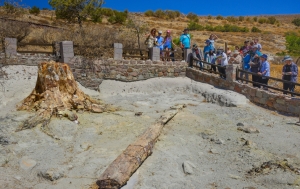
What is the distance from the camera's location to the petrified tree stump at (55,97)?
9.06 meters

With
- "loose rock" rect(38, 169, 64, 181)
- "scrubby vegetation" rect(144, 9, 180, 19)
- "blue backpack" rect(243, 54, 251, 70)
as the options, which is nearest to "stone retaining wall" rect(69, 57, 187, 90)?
"blue backpack" rect(243, 54, 251, 70)

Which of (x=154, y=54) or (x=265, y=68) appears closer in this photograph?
(x=265, y=68)

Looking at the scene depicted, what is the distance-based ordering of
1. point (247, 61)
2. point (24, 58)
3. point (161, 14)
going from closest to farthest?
point (247, 61)
point (24, 58)
point (161, 14)

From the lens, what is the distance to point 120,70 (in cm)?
1371

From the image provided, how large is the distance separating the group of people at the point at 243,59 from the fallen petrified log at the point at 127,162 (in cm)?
513

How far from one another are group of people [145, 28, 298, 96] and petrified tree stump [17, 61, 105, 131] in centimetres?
537

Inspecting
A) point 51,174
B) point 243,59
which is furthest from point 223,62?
point 51,174

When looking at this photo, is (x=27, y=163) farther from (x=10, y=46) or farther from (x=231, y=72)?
(x=231, y=72)

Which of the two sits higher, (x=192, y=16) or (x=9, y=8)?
(x=192, y=16)

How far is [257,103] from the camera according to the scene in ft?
36.8

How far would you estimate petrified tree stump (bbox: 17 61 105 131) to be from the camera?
9.06 meters

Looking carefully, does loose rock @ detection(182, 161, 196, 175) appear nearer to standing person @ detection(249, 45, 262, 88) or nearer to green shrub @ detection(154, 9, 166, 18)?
standing person @ detection(249, 45, 262, 88)

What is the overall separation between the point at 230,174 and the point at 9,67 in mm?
9787

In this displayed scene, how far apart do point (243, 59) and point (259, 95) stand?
5.88 ft
